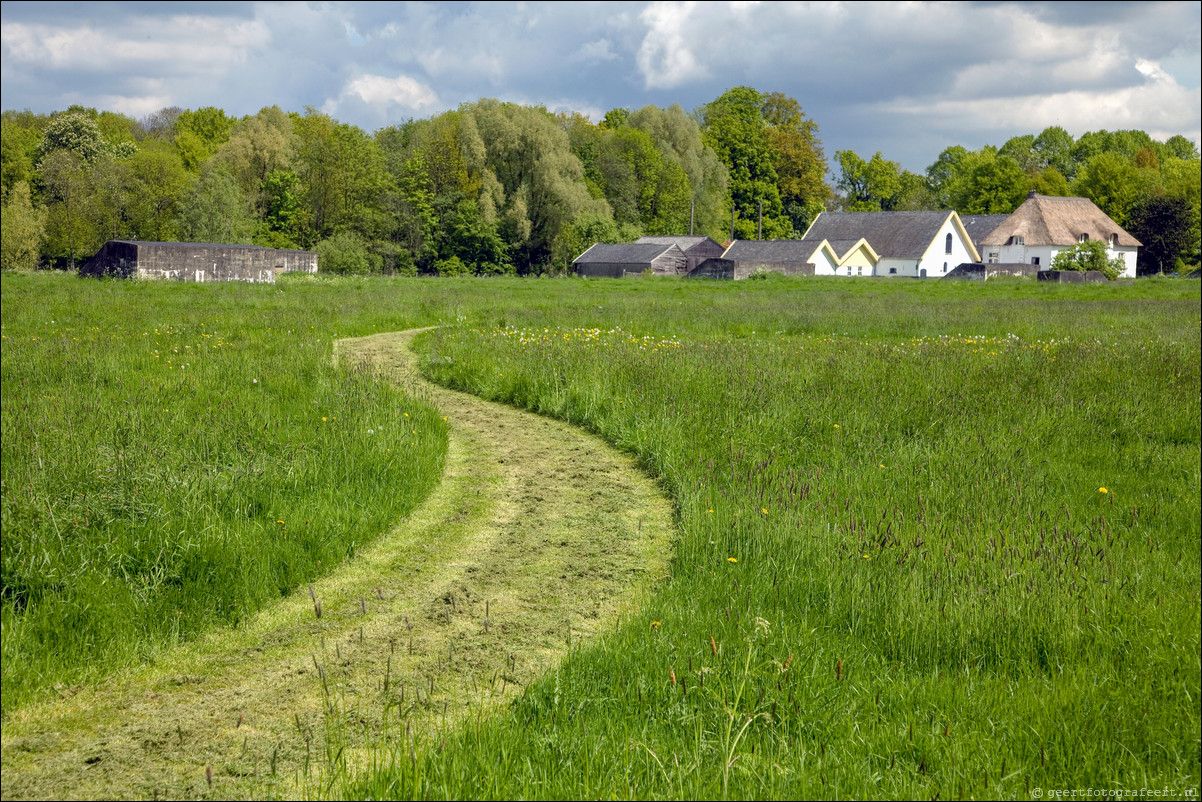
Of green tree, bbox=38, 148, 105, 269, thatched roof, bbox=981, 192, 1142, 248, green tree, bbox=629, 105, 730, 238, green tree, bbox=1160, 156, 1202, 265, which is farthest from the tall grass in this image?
green tree, bbox=1160, 156, 1202, 265

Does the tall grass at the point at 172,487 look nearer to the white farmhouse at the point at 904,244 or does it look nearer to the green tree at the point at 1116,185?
the white farmhouse at the point at 904,244

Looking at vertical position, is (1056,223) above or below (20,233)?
above

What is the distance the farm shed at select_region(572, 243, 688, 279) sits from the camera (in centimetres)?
6244

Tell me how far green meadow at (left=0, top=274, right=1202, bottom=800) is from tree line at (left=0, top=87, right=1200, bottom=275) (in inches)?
1924

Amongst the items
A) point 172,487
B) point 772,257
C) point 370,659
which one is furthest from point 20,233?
point 370,659

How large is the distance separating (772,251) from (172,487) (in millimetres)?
64367

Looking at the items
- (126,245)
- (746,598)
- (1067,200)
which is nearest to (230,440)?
(746,598)

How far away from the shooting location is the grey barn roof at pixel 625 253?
6281 cm

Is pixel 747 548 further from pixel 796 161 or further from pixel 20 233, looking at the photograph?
pixel 796 161

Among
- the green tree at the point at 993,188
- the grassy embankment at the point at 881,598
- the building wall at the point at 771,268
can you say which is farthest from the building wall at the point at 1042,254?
the grassy embankment at the point at 881,598

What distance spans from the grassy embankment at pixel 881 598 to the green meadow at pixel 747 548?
0.02 meters

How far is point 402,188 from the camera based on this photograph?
68438mm

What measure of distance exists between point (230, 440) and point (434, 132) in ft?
219

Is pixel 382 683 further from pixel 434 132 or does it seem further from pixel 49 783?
pixel 434 132
